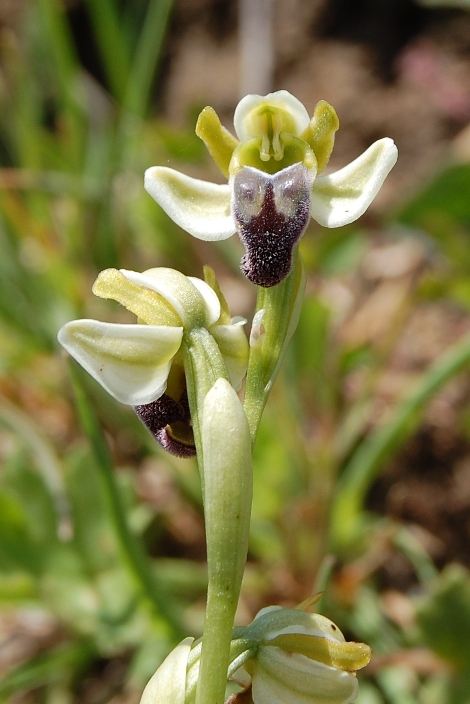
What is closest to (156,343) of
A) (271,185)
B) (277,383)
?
(271,185)

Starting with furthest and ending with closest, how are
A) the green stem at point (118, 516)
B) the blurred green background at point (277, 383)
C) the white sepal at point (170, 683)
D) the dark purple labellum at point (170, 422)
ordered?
the blurred green background at point (277, 383)
the green stem at point (118, 516)
the dark purple labellum at point (170, 422)
the white sepal at point (170, 683)

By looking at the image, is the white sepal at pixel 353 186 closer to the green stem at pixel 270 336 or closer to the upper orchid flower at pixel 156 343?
the green stem at pixel 270 336

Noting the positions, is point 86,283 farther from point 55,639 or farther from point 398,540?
point 398,540

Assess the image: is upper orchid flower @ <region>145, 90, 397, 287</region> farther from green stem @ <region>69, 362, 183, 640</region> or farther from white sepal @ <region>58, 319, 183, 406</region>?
green stem @ <region>69, 362, 183, 640</region>

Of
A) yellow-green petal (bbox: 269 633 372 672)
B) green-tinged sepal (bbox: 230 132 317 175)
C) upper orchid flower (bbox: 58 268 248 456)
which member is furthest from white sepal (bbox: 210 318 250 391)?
yellow-green petal (bbox: 269 633 372 672)

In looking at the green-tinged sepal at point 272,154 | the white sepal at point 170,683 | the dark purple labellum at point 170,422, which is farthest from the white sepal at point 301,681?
the green-tinged sepal at point 272,154
